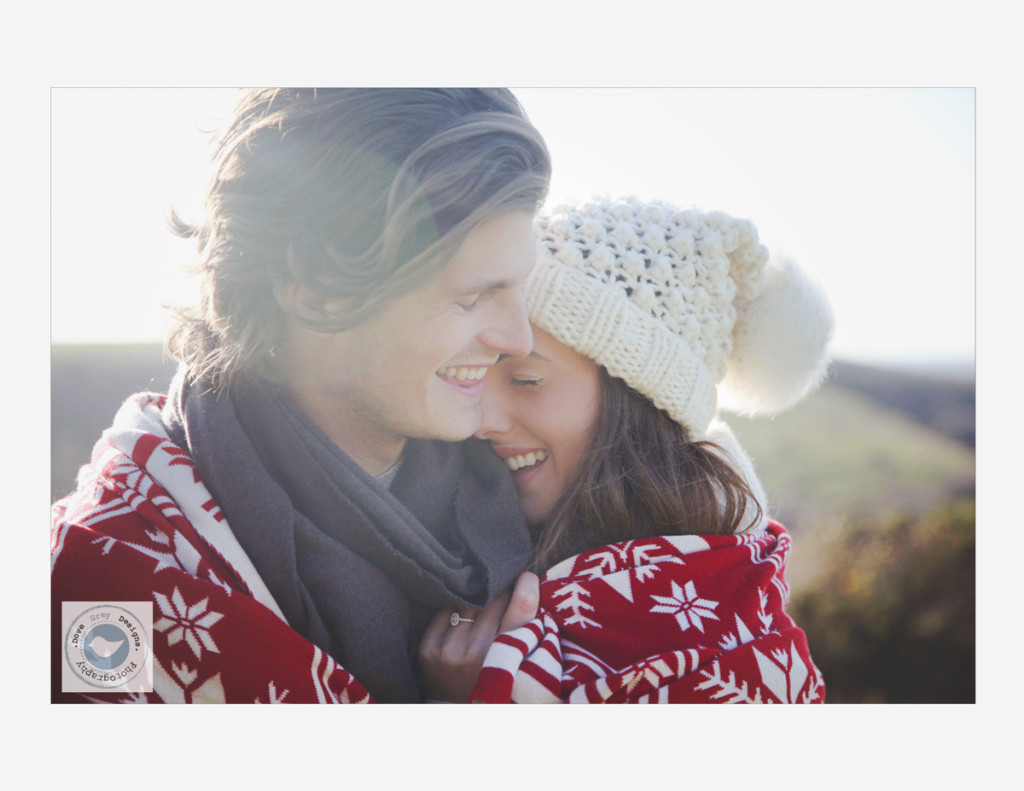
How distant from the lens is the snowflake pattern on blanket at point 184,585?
1.61 meters

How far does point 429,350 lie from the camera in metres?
1.76

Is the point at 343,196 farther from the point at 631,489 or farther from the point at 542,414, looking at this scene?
the point at 631,489

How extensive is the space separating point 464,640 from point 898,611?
1.47m

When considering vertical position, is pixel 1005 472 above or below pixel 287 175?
below

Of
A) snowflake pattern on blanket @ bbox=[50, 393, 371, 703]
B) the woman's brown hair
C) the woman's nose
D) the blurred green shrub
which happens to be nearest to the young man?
snowflake pattern on blanket @ bbox=[50, 393, 371, 703]

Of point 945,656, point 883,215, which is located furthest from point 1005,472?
point 883,215

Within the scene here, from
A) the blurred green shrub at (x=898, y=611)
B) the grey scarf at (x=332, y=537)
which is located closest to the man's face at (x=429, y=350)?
the grey scarf at (x=332, y=537)

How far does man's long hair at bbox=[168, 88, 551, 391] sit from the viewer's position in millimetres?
1687

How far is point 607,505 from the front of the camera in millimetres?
2021

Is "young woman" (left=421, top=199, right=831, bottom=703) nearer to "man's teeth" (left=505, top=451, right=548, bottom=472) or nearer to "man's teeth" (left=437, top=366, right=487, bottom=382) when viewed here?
"man's teeth" (left=505, top=451, right=548, bottom=472)

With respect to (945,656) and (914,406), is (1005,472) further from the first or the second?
(945,656)

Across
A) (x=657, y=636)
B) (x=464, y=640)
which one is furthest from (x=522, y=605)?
(x=657, y=636)

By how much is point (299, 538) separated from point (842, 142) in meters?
1.64

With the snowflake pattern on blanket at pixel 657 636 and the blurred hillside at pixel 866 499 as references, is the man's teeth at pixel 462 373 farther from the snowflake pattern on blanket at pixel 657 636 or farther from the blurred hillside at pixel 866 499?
the blurred hillside at pixel 866 499
